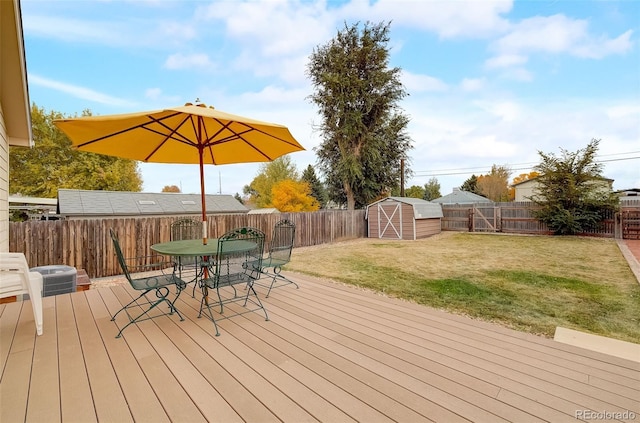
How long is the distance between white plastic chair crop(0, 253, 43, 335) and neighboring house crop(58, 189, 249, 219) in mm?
13094

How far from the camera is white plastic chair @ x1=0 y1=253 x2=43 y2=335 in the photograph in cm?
238

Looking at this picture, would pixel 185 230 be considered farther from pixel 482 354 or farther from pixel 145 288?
pixel 482 354

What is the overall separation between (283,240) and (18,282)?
9.77 ft

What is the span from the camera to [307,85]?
717 inches

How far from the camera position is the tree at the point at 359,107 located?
16688 mm

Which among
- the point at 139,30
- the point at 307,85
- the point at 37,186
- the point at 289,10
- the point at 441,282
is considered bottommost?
the point at 441,282

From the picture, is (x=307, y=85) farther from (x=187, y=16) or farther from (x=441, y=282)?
(x=441, y=282)

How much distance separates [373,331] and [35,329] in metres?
2.98

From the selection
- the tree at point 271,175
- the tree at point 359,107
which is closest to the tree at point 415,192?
the tree at point 271,175

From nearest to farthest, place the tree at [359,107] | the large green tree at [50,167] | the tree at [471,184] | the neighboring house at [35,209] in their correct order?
the tree at [359,107]
the neighboring house at [35,209]
the large green tree at [50,167]
the tree at [471,184]

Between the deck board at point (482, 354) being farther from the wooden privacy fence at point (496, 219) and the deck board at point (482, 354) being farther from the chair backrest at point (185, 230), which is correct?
the wooden privacy fence at point (496, 219)

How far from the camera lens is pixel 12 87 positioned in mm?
3396

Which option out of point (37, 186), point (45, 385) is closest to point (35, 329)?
point (45, 385)

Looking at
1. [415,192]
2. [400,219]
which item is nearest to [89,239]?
[400,219]
